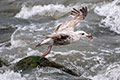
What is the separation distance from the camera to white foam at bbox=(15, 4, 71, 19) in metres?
13.7

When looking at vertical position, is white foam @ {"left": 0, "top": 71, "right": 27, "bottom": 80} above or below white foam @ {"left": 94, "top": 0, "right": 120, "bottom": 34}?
below

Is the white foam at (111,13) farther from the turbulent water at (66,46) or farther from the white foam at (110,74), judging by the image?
the white foam at (110,74)

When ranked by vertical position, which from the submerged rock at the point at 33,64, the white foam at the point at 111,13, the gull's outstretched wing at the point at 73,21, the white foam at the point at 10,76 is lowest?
the white foam at the point at 10,76

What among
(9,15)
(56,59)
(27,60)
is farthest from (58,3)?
(27,60)

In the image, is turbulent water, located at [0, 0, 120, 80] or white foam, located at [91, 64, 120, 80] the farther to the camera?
turbulent water, located at [0, 0, 120, 80]

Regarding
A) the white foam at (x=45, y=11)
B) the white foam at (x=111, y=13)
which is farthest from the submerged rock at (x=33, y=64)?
the white foam at (x=45, y=11)

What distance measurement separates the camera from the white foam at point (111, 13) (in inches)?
423

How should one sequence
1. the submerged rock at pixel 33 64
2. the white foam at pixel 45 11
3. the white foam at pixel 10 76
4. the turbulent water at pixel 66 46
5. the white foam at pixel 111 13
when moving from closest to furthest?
1. the white foam at pixel 10 76
2. the submerged rock at pixel 33 64
3. the turbulent water at pixel 66 46
4. the white foam at pixel 111 13
5. the white foam at pixel 45 11

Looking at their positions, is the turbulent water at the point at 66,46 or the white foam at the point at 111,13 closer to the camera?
the turbulent water at the point at 66,46

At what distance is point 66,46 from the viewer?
8812 millimetres

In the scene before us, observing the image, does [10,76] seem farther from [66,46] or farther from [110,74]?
[66,46]

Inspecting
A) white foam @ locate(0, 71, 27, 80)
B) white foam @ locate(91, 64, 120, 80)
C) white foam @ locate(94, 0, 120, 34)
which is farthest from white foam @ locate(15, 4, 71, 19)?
white foam @ locate(0, 71, 27, 80)

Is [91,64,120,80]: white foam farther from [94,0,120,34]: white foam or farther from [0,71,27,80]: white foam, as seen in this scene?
[94,0,120,34]: white foam

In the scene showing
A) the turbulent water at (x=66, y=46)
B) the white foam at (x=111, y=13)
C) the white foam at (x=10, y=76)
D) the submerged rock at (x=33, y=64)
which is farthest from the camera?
the white foam at (x=111, y=13)
